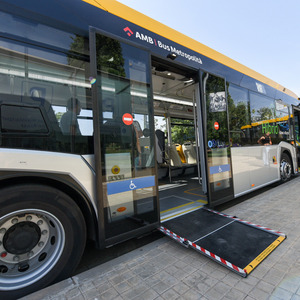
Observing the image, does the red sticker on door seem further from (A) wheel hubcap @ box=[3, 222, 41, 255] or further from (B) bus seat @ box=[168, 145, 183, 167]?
(B) bus seat @ box=[168, 145, 183, 167]

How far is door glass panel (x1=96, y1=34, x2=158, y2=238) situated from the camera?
2064 millimetres

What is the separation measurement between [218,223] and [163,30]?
2967 millimetres

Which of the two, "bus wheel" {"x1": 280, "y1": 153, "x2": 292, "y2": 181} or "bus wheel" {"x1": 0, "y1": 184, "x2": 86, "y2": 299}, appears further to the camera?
"bus wheel" {"x1": 280, "y1": 153, "x2": 292, "y2": 181}

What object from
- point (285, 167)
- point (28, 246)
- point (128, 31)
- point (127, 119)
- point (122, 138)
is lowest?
point (28, 246)

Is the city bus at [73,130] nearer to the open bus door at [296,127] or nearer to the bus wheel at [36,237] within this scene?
the bus wheel at [36,237]

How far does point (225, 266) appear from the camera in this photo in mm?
1889

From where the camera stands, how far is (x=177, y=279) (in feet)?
5.85

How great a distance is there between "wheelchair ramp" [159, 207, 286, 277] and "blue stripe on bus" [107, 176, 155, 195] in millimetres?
666

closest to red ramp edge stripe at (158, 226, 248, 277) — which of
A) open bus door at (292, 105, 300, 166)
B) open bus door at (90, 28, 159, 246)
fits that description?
open bus door at (90, 28, 159, 246)

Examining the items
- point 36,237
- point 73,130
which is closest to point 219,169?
point 73,130

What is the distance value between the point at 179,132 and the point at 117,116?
6850 millimetres

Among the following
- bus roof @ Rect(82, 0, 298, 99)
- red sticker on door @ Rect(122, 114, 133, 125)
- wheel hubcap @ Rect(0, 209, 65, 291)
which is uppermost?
bus roof @ Rect(82, 0, 298, 99)

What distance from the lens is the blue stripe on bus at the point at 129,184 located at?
6.78 feet

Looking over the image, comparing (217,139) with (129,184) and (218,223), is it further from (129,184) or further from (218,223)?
(129,184)
